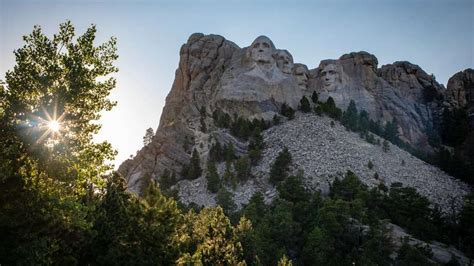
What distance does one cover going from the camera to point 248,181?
72.1 meters

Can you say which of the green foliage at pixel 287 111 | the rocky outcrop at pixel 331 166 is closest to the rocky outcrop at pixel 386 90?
the green foliage at pixel 287 111

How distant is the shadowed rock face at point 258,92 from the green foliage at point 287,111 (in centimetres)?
131

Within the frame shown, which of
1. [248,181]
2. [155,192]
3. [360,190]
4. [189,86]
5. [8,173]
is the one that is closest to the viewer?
[8,173]

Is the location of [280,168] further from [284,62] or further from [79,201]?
[79,201]

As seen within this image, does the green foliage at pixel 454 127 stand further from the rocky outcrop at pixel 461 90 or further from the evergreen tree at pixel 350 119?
the evergreen tree at pixel 350 119

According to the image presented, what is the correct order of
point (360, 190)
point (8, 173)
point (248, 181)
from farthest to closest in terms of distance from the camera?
1. point (248, 181)
2. point (360, 190)
3. point (8, 173)

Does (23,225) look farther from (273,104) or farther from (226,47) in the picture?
(226,47)

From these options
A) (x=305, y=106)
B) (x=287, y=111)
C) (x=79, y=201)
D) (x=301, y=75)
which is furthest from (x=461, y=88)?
(x=79, y=201)

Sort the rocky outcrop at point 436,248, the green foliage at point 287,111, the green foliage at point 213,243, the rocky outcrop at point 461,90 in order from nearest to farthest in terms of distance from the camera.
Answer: the green foliage at point 213,243, the rocky outcrop at point 436,248, the green foliage at point 287,111, the rocky outcrop at point 461,90

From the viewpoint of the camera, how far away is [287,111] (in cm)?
9175

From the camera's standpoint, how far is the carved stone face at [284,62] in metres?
105

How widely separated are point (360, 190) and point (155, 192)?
39399mm

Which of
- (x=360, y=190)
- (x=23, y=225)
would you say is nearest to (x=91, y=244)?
(x=23, y=225)

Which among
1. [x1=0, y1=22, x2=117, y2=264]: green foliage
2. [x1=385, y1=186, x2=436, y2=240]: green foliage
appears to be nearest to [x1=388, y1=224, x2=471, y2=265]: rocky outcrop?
[x1=385, y1=186, x2=436, y2=240]: green foliage
